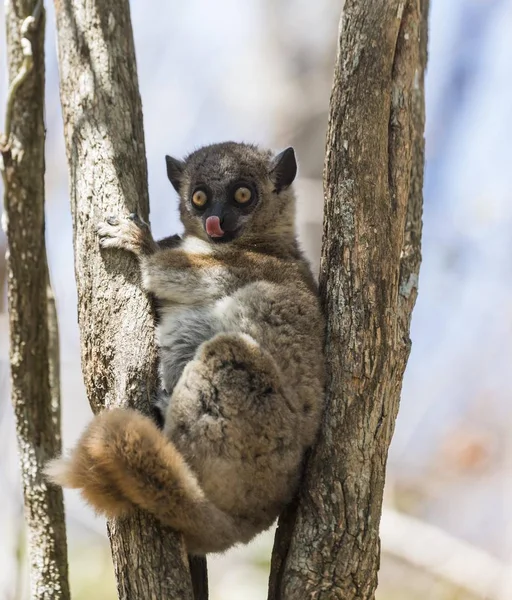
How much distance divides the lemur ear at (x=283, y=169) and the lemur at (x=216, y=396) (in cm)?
39

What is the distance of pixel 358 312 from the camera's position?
4289 millimetres

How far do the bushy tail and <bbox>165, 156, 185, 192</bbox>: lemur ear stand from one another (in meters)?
2.31

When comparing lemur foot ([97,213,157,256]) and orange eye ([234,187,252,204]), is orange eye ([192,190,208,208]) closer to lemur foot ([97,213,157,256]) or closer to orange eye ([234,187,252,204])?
orange eye ([234,187,252,204])

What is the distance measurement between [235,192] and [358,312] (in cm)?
154

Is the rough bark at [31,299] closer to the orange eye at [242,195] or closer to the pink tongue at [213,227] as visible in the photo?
the pink tongue at [213,227]

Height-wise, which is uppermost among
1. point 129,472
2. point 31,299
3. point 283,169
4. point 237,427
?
point 283,169

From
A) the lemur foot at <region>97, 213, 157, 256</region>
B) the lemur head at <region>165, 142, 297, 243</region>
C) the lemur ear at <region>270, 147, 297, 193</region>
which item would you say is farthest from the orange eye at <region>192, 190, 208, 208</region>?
the lemur foot at <region>97, 213, 157, 256</region>

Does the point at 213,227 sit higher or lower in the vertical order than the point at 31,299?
higher

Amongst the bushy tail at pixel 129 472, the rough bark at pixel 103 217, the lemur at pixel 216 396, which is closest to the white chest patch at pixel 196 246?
the lemur at pixel 216 396

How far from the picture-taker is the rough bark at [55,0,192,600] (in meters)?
3.86

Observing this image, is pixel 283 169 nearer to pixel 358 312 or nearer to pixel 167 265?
pixel 167 265

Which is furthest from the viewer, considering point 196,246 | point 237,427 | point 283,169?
point 283,169

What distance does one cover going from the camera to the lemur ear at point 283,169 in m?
5.62

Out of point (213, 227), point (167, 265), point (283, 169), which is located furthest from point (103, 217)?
point (283, 169)
